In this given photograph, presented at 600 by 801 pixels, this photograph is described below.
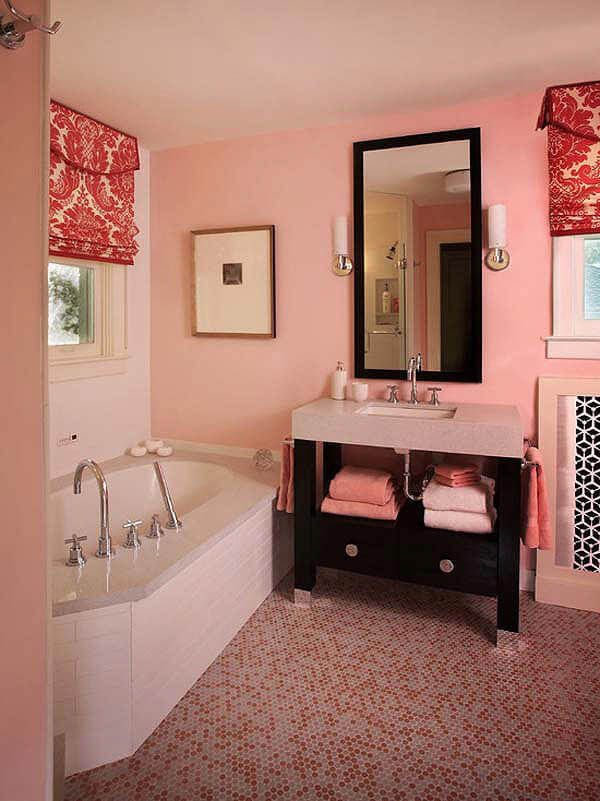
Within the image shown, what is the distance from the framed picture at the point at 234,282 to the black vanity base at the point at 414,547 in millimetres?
954

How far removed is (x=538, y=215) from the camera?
2629mm

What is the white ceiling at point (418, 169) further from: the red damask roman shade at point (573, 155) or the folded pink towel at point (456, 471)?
the folded pink towel at point (456, 471)

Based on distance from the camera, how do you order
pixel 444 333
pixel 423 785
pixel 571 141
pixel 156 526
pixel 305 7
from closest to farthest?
pixel 423 785 → pixel 305 7 → pixel 156 526 → pixel 571 141 → pixel 444 333

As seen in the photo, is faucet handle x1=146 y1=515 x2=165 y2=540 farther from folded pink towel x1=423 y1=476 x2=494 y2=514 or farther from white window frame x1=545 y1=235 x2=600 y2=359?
white window frame x1=545 y1=235 x2=600 y2=359

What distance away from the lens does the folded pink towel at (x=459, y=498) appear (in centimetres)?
232

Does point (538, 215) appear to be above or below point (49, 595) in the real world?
above

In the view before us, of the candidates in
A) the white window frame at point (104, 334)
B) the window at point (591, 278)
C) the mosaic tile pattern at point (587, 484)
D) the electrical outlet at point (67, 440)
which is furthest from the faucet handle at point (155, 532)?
the window at point (591, 278)

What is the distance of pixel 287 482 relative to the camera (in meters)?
2.70

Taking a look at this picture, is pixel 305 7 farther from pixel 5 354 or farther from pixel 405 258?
pixel 5 354

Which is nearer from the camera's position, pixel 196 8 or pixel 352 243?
pixel 196 8

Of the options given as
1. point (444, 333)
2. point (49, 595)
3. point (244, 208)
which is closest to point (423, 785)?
point (49, 595)

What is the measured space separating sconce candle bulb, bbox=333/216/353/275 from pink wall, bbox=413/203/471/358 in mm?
352

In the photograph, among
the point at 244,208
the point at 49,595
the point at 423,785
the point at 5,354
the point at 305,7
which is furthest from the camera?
the point at 244,208

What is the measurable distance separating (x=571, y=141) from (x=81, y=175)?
231cm
